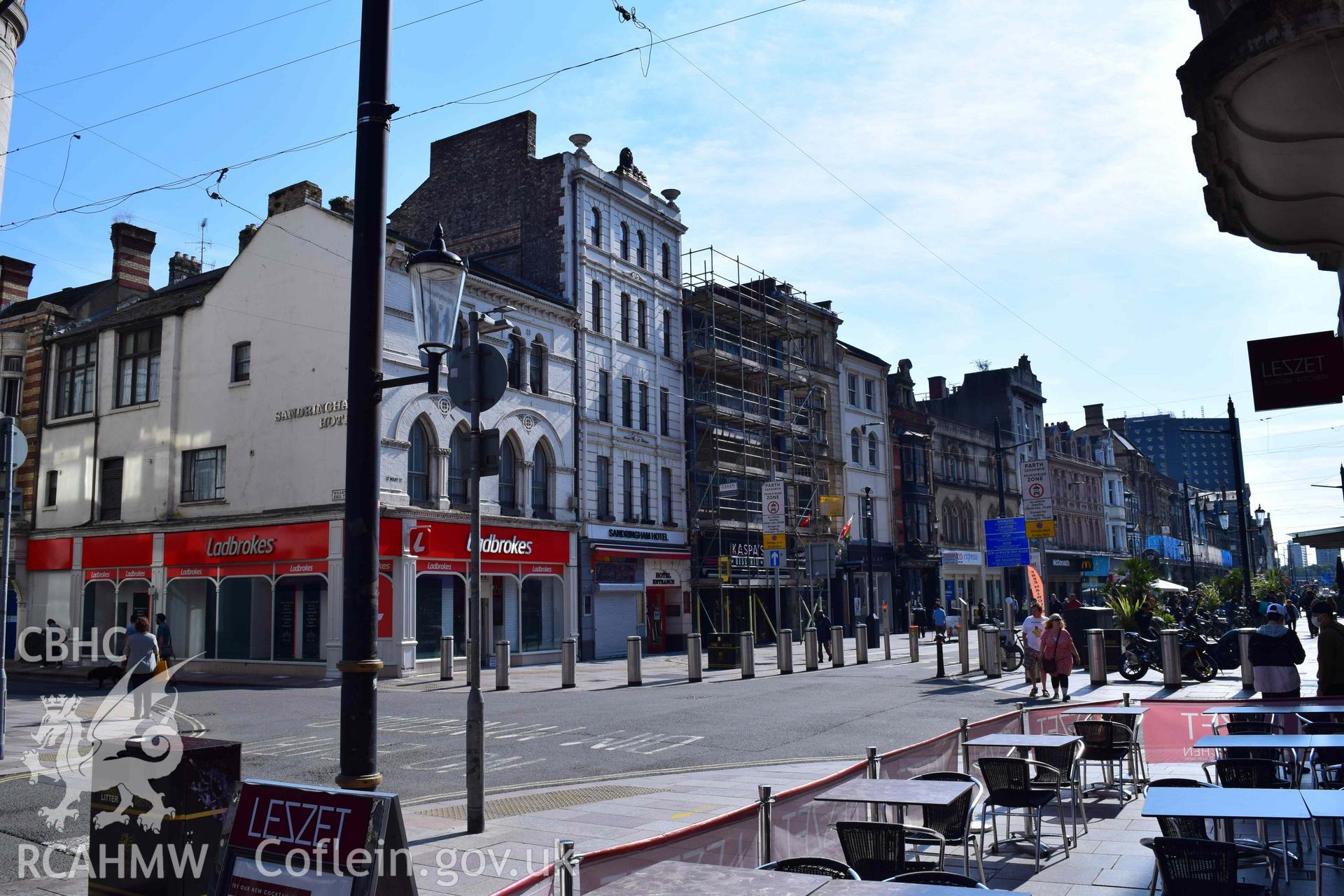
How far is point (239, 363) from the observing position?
31000mm

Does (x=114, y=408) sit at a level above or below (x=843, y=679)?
above

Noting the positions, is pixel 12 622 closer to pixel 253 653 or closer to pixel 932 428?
pixel 253 653

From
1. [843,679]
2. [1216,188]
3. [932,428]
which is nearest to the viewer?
[1216,188]

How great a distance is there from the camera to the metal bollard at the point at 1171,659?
66.2 ft

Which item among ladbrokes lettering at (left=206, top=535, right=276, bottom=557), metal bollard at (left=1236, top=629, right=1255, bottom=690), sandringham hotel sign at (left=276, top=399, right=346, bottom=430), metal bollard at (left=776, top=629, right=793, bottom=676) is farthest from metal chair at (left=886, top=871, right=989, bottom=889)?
ladbrokes lettering at (left=206, top=535, right=276, bottom=557)

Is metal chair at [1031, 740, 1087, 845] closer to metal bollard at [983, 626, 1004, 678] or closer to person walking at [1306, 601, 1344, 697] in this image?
person walking at [1306, 601, 1344, 697]

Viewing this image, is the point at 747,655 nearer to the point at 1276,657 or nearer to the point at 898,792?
the point at 1276,657

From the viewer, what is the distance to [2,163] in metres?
15.2

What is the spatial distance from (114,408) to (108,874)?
32420 millimetres

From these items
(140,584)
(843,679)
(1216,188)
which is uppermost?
(1216,188)

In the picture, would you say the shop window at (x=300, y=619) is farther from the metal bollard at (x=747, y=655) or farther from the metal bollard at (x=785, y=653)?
the metal bollard at (x=785, y=653)

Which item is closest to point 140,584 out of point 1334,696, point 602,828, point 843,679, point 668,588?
point 668,588

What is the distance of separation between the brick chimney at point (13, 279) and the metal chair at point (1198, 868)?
145 feet

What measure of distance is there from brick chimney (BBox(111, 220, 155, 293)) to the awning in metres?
19.0
